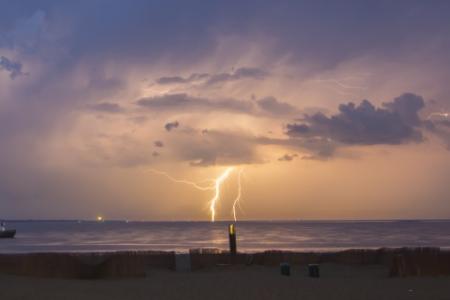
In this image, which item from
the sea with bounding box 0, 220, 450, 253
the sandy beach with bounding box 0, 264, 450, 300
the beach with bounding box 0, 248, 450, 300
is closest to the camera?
the sandy beach with bounding box 0, 264, 450, 300

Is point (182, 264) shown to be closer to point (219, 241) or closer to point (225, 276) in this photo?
point (225, 276)

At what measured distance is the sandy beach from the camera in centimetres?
1844

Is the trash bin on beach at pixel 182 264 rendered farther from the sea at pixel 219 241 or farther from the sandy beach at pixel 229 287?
the sea at pixel 219 241

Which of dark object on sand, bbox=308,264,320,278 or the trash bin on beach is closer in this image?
dark object on sand, bbox=308,264,320,278

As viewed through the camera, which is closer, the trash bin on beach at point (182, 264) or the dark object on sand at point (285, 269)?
the dark object on sand at point (285, 269)

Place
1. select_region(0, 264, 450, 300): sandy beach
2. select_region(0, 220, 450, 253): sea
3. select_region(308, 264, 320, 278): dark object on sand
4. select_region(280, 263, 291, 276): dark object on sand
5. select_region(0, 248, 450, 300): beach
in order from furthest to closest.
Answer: select_region(0, 220, 450, 253): sea < select_region(308, 264, 320, 278): dark object on sand < select_region(280, 263, 291, 276): dark object on sand < select_region(0, 248, 450, 300): beach < select_region(0, 264, 450, 300): sandy beach

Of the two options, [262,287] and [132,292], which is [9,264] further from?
[262,287]

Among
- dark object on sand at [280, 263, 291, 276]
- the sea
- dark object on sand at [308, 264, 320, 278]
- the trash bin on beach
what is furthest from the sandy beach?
the sea

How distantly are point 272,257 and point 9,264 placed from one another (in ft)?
39.6

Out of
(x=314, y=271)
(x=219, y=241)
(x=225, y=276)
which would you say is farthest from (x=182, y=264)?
(x=219, y=241)

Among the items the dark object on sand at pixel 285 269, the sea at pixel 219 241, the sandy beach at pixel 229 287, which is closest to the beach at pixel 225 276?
A: the sandy beach at pixel 229 287

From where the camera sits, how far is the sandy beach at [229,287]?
18.4 meters

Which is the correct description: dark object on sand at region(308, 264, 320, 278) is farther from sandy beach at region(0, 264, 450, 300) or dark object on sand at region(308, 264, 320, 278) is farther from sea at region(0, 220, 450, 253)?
sea at region(0, 220, 450, 253)

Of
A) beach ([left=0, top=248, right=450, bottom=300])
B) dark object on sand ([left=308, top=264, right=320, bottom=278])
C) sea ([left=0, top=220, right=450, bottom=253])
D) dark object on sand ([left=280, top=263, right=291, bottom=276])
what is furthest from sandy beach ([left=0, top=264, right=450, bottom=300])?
sea ([left=0, top=220, right=450, bottom=253])
